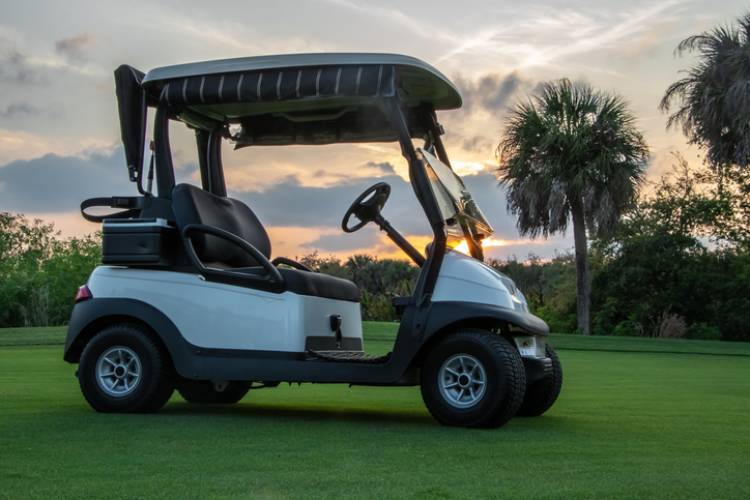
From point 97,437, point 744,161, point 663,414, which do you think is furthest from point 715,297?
point 97,437

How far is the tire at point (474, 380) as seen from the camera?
6.08 metres

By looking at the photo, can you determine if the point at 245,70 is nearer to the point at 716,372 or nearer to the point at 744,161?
the point at 716,372

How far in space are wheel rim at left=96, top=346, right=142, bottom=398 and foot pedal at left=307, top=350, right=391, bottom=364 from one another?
129 cm

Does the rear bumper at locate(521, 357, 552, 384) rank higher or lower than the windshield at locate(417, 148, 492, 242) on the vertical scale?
lower

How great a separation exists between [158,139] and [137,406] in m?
1.97

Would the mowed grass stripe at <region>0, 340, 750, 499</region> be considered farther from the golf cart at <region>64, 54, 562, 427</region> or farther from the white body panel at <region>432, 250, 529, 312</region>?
the white body panel at <region>432, 250, 529, 312</region>

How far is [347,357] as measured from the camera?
6703 mm

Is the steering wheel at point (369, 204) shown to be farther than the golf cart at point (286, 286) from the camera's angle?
Yes

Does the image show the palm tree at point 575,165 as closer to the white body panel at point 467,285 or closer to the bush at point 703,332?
the bush at point 703,332

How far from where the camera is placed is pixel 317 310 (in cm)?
702

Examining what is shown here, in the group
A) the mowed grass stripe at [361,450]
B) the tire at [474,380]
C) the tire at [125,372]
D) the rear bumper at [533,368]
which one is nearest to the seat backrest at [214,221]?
the tire at [125,372]

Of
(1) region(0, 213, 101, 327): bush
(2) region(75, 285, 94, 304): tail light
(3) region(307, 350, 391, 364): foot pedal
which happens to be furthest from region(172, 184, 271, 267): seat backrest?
(1) region(0, 213, 101, 327): bush

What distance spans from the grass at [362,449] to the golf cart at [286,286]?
31cm

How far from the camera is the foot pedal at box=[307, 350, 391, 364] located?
6504mm
